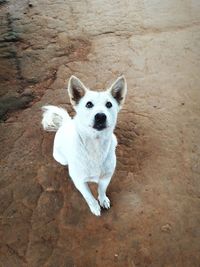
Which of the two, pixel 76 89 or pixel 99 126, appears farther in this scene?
pixel 76 89

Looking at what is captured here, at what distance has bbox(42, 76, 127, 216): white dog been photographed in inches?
106

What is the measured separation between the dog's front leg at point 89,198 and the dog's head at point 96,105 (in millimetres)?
590

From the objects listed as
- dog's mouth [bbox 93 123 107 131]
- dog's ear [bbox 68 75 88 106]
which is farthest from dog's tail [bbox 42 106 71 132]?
dog's mouth [bbox 93 123 107 131]

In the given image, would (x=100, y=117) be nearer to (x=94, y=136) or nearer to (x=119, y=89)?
(x=94, y=136)

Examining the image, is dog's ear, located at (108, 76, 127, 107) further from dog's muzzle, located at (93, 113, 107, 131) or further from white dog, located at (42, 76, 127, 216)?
dog's muzzle, located at (93, 113, 107, 131)

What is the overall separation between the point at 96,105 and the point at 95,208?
1.08m

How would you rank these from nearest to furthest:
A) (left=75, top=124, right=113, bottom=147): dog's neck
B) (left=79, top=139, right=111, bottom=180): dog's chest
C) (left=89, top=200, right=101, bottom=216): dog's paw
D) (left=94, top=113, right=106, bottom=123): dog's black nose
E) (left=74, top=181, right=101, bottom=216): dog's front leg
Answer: (left=94, top=113, right=106, bottom=123): dog's black nose, (left=75, top=124, right=113, bottom=147): dog's neck, (left=79, top=139, right=111, bottom=180): dog's chest, (left=74, top=181, right=101, bottom=216): dog's front leg, (left=89, top=200, right=101, bottom=216): dog's paw

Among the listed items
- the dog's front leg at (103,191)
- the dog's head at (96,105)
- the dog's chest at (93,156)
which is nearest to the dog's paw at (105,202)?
the dog's front leg at (103,191)

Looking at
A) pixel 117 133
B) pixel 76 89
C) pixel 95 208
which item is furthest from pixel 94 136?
pixel 117 133

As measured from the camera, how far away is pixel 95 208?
3.23 m

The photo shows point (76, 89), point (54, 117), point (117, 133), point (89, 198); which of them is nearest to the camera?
point (76, 89)

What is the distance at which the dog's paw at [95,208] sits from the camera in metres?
3.21

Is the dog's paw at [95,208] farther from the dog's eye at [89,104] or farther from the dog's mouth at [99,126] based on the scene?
the dog's eye at [89,104]

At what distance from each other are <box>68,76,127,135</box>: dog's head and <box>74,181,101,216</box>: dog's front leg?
1.94 ft
